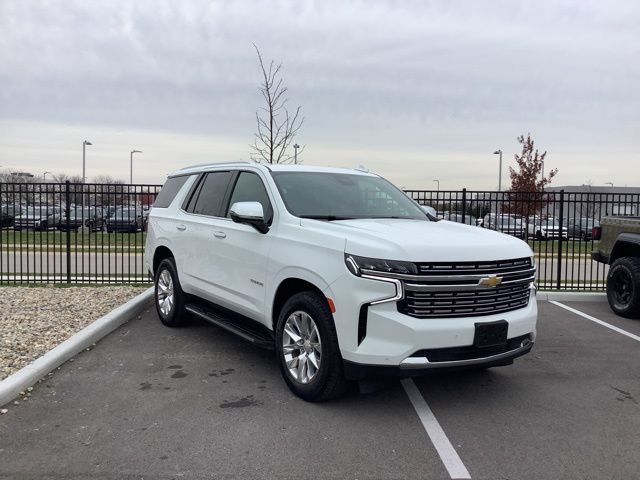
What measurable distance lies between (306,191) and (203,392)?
204 centimetres

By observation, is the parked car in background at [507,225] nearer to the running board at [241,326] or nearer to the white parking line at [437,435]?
the running board at [241,326]

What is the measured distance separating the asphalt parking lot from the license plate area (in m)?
0.60

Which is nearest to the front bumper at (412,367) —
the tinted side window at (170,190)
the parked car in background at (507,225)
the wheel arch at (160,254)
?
the wheel arch at (160,254)

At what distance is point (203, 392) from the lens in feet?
15.1

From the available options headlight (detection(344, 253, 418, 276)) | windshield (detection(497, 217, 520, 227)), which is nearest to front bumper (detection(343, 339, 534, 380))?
headlight (detection(344, 253, 418, 276))

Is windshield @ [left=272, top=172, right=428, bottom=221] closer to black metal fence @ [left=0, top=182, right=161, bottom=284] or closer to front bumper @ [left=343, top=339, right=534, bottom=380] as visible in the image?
front bumper @ [left=343, top=339, right=534, bottom=380]

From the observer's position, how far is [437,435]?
381 cm

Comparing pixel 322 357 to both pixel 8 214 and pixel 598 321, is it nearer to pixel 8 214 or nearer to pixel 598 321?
pixel 598 321

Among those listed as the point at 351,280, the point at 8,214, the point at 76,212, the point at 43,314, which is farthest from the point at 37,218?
the point at 351,280

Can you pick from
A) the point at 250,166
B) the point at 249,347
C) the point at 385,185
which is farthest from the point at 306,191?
the point at 249,347

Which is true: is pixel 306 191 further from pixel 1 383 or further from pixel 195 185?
pixel 1 383

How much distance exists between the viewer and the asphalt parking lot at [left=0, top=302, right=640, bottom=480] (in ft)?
11.0

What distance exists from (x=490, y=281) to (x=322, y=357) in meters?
1.37

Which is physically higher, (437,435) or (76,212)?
(76,212)
